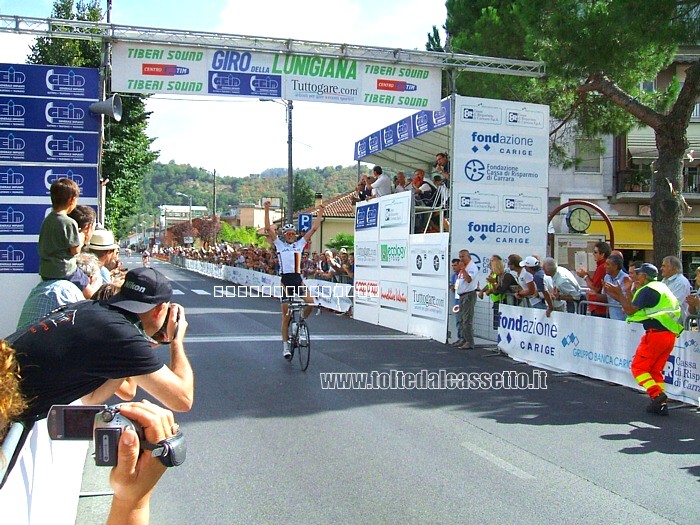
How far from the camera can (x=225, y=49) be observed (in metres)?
13.5

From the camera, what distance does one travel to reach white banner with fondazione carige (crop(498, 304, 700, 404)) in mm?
8805

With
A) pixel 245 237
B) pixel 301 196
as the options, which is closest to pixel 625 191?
pixel 245 237

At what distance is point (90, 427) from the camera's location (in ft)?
9.66

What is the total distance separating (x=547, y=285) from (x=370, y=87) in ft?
17.2

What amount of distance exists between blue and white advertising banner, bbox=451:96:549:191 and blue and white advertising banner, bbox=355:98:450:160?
0.50 metres

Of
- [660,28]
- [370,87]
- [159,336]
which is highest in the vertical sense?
[660,28]

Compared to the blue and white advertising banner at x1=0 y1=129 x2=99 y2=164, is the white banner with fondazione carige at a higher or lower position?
lower

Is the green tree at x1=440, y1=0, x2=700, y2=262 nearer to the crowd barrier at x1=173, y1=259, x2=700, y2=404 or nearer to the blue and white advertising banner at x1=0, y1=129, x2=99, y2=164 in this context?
the crowd barrier at x1=173, y1=259, x2=700, y2=404

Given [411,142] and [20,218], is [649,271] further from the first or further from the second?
[411,142]

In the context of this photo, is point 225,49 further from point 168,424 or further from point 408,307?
point 168,424

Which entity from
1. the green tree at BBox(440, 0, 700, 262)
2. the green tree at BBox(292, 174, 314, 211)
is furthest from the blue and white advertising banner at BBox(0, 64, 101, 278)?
the green tree at BBox(292, 174, 314, 211)

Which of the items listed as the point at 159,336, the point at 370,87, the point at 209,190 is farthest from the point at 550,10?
the point at 209,190

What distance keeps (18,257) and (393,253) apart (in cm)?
885

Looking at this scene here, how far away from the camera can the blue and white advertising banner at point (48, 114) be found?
399 inches
